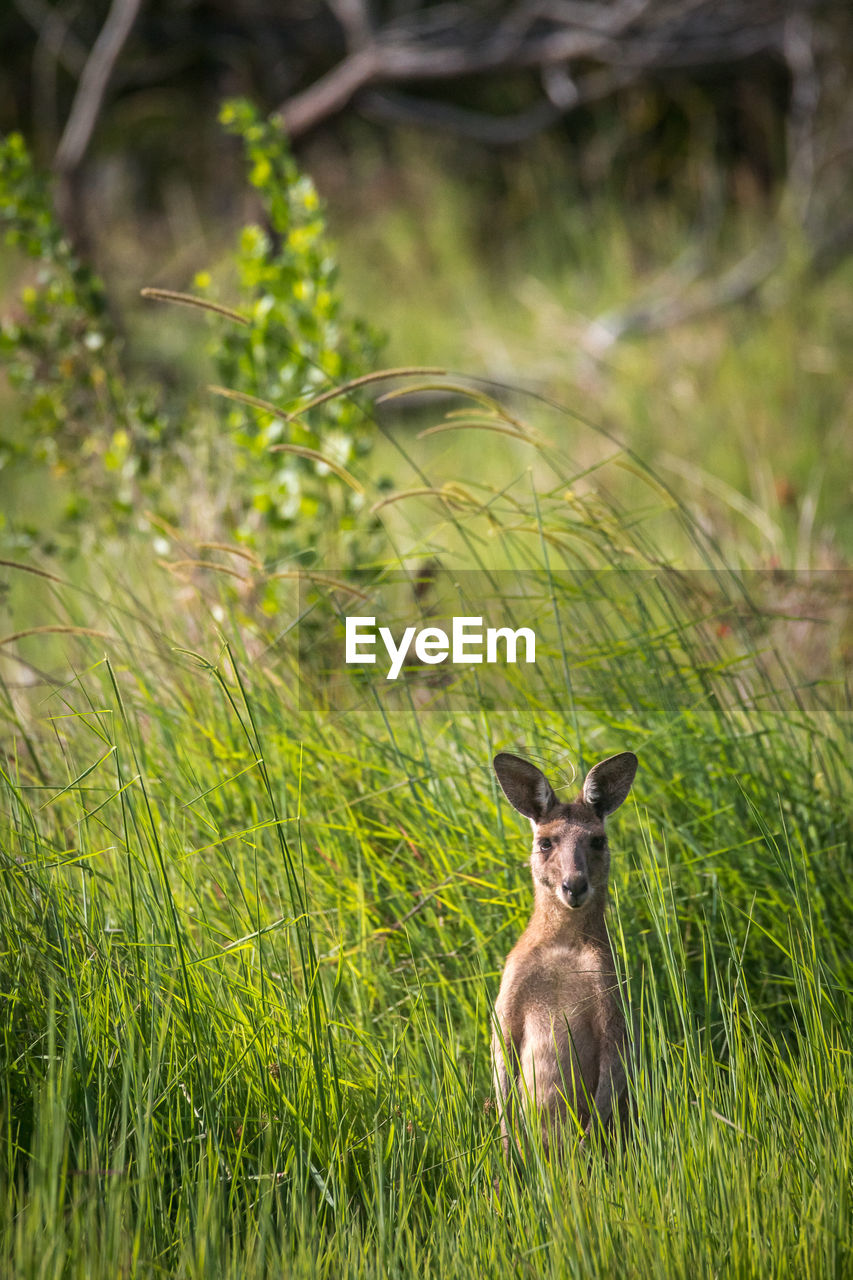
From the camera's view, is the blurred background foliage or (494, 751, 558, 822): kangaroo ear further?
the blurred background foliage

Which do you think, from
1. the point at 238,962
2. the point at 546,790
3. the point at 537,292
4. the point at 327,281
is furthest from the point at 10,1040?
the point at 537,292

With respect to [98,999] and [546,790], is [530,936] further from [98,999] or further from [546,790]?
[98,999]

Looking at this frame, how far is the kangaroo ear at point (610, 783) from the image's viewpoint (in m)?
2.12

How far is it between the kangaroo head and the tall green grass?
0.12m

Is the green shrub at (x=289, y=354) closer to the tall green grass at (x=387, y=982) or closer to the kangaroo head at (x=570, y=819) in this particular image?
the tall green grass at (x=387, y=982)

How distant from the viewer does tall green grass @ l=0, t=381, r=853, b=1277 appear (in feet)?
6.15

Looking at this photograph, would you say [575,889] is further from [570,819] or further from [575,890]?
[570,819]

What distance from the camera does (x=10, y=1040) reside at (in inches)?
86.2

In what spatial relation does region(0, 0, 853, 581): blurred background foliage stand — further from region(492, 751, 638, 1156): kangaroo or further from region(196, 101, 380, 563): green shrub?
region(492, 751, 638, 1156): kangaroo

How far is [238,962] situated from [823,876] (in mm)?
1366

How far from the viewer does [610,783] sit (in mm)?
2158
